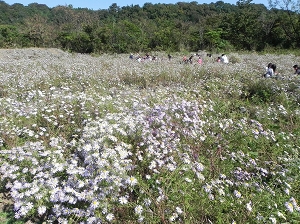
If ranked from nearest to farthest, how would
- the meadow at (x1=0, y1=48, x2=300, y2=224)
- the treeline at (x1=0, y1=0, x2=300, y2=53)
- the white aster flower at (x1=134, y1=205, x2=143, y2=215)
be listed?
the white aster flower at (x1=134, y1=205, x2=143, y2=215)
the meadow at (x1=0, y1=48, x2=300, y2=224)
the treeline at (x1=0, y1=0, x2=300, y2=53)

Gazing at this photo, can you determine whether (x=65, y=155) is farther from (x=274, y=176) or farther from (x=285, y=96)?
(x=285, y=96)

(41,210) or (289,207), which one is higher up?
(289,207)

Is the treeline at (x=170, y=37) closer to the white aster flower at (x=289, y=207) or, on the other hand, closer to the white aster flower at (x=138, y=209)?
the white aster flower at (x=289, y=207)

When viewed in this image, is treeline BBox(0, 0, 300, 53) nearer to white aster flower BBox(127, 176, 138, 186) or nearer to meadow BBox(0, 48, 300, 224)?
meadow BBox(0, 48, 300, 224)

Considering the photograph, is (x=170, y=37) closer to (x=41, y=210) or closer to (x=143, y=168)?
(x=143, y=168)

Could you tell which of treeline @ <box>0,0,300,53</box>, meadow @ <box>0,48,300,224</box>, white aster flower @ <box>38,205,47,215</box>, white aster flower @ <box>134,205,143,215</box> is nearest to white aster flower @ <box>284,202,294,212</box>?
meadow @ <box>0,48,300,224</box>

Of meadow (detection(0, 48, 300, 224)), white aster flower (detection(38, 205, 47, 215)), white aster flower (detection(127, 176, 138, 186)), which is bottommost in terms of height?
white aster flower (detection(38, 205, 47, 215))

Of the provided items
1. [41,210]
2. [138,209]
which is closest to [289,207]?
[138,209]

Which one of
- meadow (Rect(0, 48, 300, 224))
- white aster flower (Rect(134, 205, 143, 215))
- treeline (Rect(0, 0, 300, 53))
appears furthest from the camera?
treeline (Rect(0, 0, 300, 53))

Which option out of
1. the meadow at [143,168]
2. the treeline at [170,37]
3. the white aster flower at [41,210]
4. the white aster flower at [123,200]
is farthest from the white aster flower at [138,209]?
the treeline at [170,37]

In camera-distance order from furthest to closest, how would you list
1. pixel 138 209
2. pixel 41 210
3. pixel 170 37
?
pixel 170 37 → pixel 41 210 → pixel 138 209

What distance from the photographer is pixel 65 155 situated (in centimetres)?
340

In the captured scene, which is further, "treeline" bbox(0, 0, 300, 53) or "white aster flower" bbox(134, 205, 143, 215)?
"treeline" bbox(0, 0, 300, 53)

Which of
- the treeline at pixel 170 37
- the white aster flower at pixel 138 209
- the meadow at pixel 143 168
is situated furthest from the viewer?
the treeline at pixel 170 37
